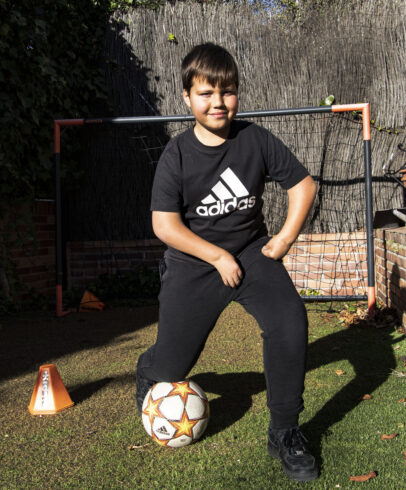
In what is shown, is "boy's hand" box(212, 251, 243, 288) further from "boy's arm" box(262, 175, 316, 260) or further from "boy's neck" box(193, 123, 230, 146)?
"boy's neck" box(193, 123, 230, 146)

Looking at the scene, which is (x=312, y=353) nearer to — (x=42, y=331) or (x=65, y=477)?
(x=65, y=477)

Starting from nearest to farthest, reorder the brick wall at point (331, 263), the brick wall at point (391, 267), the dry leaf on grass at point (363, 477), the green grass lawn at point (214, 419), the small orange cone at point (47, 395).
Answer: the dry leaf on grass at point (363, 477) → the green grass lawn at point (214, 419) → the small orange cone at point (47, 395) → the brick wall at point (391, 267) → the brick wall at point (331, 263)

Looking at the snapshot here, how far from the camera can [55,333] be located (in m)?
4.79

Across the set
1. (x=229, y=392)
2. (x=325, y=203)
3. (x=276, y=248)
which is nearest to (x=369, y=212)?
(x=325, y=203)

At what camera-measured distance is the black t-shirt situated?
2.31 metres

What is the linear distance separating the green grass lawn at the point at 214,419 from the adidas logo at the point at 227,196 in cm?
112

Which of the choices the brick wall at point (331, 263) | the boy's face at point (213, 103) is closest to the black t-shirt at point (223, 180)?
the boy's face at point (213, 103)

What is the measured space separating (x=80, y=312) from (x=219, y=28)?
3.97 metres

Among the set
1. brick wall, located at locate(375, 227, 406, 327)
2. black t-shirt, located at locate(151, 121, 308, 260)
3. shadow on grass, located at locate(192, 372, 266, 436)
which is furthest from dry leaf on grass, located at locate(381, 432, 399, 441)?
brick wall, located at locate(375, 227, 406, 327)

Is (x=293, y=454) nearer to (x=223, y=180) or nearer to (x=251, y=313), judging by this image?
(x=251, y=313)

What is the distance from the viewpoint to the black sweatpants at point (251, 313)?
2.08 metres

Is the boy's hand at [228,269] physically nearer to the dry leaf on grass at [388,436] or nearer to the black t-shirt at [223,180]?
the black t-shirt at [223,180]

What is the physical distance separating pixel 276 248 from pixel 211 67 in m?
0.87

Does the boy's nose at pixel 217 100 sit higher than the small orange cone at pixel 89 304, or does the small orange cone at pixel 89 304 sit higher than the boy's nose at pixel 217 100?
the boy's nose at pixel 217 100
